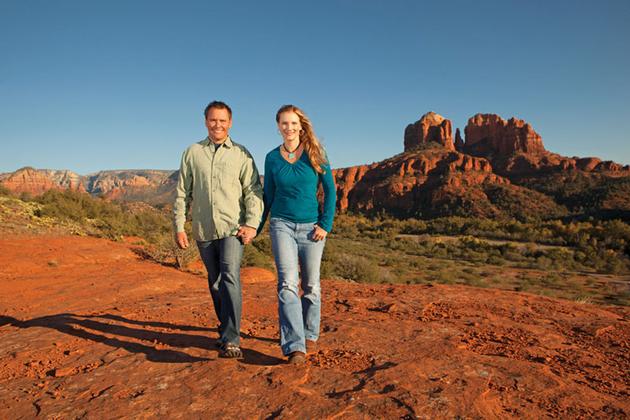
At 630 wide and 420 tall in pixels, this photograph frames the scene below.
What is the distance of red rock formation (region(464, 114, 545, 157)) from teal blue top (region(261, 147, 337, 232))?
86.9 m

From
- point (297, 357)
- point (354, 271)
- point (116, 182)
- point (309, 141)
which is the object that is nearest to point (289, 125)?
point (309, 141)

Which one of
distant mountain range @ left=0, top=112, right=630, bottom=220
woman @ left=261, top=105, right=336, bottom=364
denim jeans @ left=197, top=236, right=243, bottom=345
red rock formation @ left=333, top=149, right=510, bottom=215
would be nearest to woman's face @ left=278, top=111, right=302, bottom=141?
woman @ left=261, top=105, right=336, bottom=364

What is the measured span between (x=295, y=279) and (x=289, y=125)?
119cm

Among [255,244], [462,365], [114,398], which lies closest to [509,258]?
[255,244]

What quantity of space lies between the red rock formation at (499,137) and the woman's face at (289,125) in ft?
285

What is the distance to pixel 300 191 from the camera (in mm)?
2930

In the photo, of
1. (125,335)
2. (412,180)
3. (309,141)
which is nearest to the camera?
(309,141)

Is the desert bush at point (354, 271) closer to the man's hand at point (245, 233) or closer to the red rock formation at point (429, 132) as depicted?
the man's hand at point (245, 233)

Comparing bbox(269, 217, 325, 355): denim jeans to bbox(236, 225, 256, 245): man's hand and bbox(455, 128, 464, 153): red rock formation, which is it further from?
bbox(455, 128, 464, 153): red rock formation

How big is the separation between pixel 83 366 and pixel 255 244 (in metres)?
12.5

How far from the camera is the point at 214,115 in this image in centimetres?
307

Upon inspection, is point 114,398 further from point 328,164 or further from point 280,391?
point 328,164

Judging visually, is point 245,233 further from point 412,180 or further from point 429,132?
point 429,132

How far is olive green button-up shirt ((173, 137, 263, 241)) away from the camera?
2998 mm
